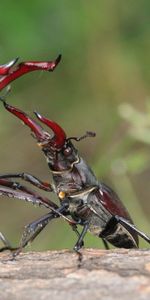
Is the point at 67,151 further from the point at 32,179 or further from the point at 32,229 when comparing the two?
the point at 32,229

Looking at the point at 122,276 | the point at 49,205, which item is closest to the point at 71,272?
the point at 122,276

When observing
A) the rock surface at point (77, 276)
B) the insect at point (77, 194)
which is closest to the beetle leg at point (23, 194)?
the insect at point (77, 194)

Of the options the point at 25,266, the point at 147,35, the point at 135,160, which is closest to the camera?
the point at 25,266

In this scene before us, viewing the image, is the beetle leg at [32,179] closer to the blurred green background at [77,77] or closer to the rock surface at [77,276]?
→ the rock surface at [77,276]

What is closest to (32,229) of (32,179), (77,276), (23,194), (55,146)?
(23,194)

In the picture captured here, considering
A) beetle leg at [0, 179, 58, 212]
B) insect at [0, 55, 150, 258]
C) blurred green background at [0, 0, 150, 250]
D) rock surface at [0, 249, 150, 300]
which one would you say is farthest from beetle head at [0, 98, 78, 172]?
blurred green background at [0, 0, 150, 250]

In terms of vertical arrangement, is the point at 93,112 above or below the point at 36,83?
below

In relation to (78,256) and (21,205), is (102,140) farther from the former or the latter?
(78,256)
